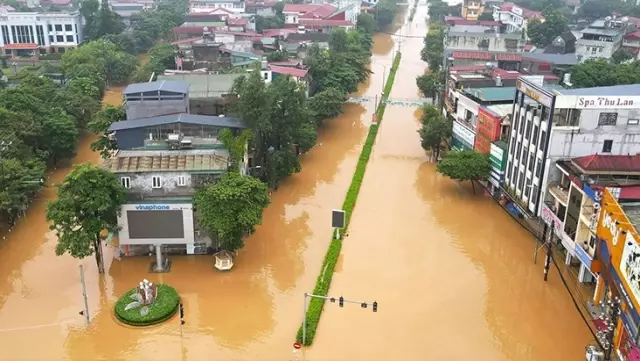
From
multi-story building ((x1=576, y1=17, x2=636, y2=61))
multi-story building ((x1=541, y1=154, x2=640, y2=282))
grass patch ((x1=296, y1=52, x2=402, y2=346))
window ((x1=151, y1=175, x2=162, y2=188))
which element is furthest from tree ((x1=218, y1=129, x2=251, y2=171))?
multi-story building ((x1=576, y1=17, x2=636, y2=61))

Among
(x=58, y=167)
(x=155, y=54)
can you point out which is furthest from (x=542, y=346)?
(x=155, y=54)

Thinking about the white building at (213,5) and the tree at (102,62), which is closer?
the tree at (102,62)

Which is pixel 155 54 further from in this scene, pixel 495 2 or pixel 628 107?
pixel 495 2

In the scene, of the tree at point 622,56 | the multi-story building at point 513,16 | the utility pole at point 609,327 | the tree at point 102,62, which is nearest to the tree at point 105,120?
the tree at point 102,62

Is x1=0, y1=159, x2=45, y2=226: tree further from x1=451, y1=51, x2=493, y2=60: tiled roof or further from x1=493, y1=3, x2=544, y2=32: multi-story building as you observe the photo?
x1=493, y1=3, x2=544, y2=32: multi-story building

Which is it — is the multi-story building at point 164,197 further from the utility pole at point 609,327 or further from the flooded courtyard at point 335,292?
the utility pole at point 609,327

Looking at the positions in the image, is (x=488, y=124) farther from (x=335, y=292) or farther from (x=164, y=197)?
(x=164, y=197)

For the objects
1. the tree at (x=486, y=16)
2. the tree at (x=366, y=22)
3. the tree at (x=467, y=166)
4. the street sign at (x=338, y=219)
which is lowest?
the street sign at (x=338, y=219)
